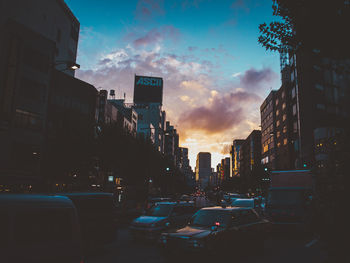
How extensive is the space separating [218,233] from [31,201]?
20.0 ft

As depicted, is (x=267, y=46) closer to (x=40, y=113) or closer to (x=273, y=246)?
(x=273, y=246)

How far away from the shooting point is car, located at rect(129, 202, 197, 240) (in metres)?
13.2

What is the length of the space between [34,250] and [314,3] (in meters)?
6.85

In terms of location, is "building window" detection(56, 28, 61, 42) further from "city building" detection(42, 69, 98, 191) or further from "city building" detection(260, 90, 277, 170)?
"city building" detection(260, 90, 277, 170)

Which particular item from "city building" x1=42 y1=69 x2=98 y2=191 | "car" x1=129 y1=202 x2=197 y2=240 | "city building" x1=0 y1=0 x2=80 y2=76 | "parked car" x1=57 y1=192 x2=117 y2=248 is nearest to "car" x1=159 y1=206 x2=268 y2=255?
"parked car" x1=57 y1=192 x2=117 y2=248

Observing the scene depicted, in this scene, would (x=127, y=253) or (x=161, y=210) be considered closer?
(x=127, y=253)

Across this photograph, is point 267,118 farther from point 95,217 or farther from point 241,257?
point 95,217

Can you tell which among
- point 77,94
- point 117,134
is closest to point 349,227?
point 117,134

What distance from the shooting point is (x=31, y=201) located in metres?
4.23

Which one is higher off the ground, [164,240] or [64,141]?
[64,141]

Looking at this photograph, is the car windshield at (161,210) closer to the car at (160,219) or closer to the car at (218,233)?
the car at (160,219)

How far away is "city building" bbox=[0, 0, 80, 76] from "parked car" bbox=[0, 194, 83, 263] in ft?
79.5

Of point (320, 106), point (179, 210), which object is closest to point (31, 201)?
point (179, 210)

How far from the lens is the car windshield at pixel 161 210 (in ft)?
48.8
